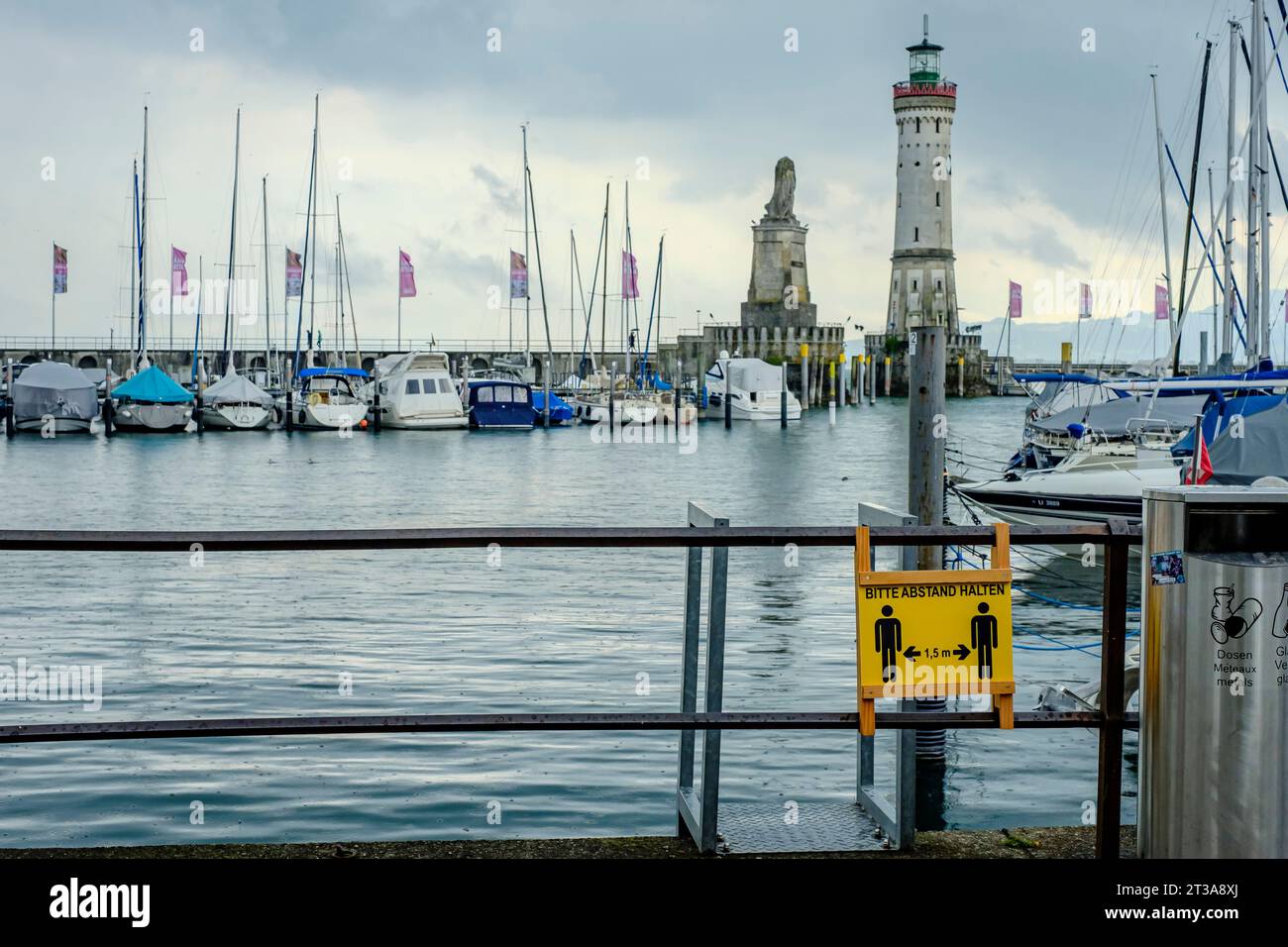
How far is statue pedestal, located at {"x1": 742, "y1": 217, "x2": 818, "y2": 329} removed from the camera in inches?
5979

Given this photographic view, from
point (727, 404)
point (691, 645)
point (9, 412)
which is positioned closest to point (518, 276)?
point (727, 404)

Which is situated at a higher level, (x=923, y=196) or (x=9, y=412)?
(x=923, y=196)

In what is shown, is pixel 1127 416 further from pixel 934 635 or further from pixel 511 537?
pixel 511 537

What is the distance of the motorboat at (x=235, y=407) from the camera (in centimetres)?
8000

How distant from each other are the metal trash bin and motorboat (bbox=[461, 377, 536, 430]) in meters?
82.1

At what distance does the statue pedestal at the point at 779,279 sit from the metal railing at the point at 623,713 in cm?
14687

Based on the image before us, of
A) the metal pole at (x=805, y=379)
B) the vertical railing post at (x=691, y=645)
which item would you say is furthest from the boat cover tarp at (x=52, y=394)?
the vertical railing post at (x=691, y=645)

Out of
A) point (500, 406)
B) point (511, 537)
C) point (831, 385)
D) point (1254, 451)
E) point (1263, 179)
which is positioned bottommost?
point (511, 537)

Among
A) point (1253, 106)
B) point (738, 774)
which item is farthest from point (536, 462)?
point (738, 774)

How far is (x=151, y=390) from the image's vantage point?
7756cm

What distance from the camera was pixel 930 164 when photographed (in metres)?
132

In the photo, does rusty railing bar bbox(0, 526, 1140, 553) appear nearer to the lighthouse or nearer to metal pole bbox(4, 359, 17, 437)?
metal pole bbox(4, 359, 17, 437)

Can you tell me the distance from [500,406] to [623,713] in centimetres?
8245
